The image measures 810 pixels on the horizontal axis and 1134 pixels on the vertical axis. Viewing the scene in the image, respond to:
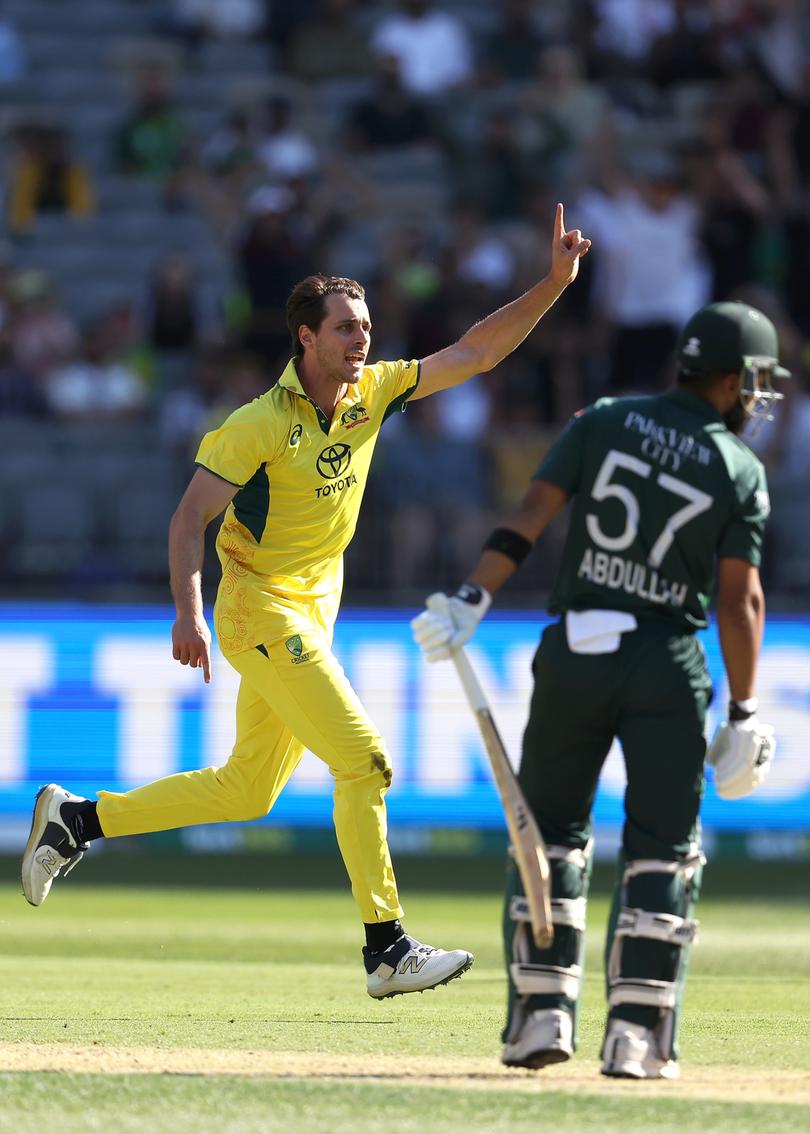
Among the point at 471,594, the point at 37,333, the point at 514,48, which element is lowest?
the point at 37,333

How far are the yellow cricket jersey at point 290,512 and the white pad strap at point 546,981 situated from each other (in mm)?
1613

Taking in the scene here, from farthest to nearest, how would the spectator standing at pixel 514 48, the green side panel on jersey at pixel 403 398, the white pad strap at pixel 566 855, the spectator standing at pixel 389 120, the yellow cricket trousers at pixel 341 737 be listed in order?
the spectator standing at pixel 514 48 → the spectator standing at pixel 389 120 → the green side panel on jersey at pixel 403 398 → the yellow cricket trousers at pixel 341 737 → the white pad strap at pixel 566 855

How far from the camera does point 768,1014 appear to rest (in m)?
7.52

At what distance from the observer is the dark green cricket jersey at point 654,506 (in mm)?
5773

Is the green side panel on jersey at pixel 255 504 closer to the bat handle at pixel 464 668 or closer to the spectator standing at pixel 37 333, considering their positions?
the bat handle at pixel 464 668

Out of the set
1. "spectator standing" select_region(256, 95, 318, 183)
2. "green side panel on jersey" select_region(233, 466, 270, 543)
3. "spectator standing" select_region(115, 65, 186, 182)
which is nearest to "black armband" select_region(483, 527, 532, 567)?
"green side panel on jersey" select_region(233, 466, 270, 543)

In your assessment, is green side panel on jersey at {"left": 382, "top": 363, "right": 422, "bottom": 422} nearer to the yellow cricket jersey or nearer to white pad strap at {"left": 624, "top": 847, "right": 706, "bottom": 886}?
the yellow cricket jersey

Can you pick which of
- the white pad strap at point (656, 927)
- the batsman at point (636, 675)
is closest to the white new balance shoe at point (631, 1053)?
the batsman at point (636, 675)

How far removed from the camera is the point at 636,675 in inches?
226

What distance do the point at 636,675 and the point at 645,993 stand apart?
2.81 ft

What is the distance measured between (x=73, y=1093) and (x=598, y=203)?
39.3 feet

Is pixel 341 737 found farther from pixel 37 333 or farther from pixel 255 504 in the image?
pixel 37 333

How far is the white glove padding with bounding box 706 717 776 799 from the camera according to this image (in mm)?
5727

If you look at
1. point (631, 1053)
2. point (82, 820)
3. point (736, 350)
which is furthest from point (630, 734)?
point (82, 820)
